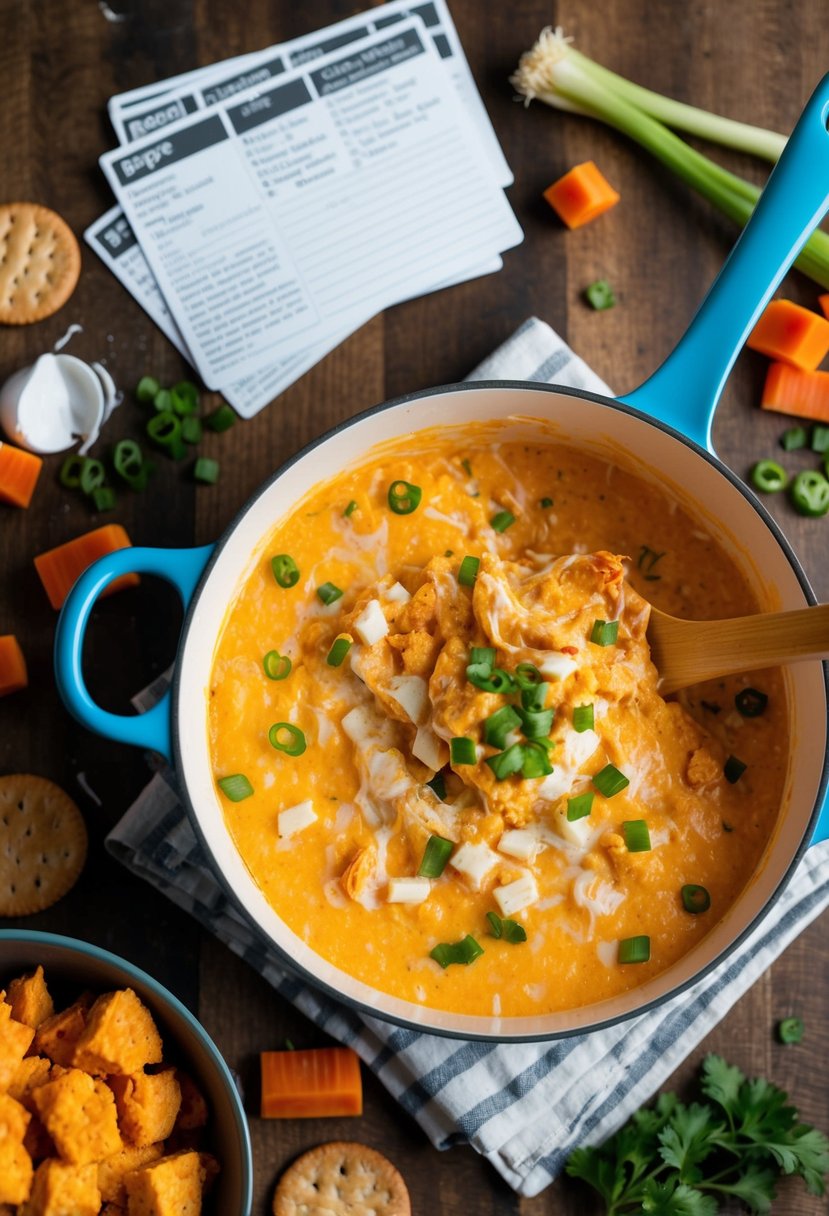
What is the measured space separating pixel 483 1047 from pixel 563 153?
90.0 inches

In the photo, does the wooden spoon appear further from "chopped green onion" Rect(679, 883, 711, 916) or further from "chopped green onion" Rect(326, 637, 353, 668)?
"chopped green onion" Rect(326, 637, 353, 668)

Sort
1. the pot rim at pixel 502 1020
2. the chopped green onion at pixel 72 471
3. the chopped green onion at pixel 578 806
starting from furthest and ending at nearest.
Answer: the chopped green onion at pixel 72 471 → the chopped green onion at pixel 578 806 → the pot rim at pixel 502 1020

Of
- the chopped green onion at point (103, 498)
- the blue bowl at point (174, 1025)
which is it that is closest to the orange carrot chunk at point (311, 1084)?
the blue bowl at point (174, 1025)

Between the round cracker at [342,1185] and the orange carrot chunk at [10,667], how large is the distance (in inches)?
52.3

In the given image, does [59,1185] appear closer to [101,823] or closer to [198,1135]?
[198,1135]

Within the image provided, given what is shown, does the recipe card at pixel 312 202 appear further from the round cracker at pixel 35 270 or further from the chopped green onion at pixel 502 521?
the chopped green onion at pixel 502 521

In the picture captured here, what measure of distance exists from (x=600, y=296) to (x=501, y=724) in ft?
4.27

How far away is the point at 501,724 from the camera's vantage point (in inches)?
89.0

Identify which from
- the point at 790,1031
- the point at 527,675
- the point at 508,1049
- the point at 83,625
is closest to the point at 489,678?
the point at 527,675

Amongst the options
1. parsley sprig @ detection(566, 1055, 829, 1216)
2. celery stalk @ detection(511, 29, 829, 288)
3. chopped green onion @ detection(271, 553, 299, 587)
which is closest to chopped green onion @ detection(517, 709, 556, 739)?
chopped green onion @ detection(271, 553, 299, 587)

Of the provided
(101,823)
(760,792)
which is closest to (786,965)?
(760,792)

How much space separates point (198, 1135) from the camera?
99.0 inches

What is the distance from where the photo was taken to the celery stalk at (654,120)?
2.97 meters

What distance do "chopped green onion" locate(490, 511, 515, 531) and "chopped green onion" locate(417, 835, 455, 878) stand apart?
2.32ft
